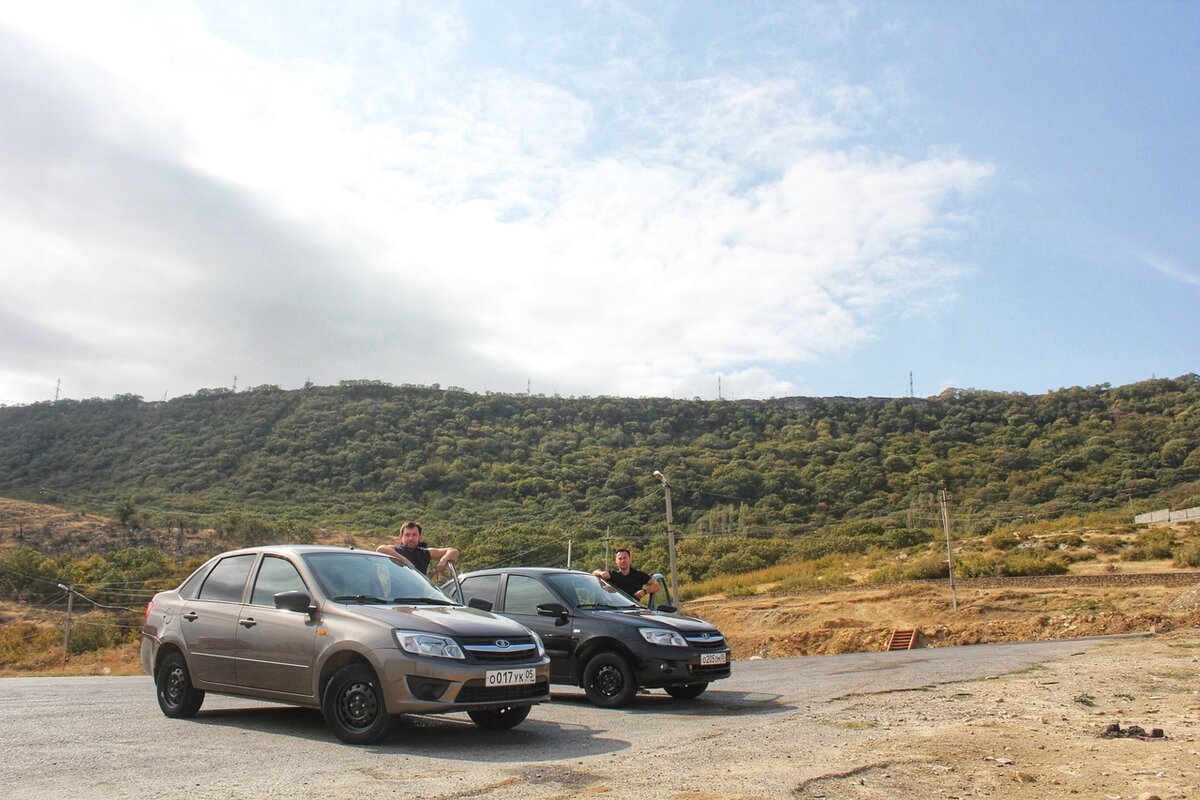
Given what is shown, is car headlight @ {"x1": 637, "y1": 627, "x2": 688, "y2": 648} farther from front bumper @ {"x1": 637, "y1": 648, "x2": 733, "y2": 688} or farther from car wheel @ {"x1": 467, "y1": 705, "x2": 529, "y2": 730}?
car wheel @ {"x1": 467, "y1": 705, "x2": 529, "y2": 730}

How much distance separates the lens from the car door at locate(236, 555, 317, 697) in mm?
7594

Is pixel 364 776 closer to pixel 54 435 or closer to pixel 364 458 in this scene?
pixel 364 458

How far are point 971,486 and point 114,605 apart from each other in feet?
160

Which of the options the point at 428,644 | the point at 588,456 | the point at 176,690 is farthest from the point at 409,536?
the point at 588,456

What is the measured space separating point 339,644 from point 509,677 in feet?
4.44

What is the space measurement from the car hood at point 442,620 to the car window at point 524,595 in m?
2.90

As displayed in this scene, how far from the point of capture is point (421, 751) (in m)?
6.94

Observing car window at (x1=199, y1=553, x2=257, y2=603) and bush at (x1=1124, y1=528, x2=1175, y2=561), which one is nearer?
car window at (x1=199, y1=553, x2=257, y2=603)

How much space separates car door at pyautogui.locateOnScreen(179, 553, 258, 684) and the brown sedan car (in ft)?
0.04

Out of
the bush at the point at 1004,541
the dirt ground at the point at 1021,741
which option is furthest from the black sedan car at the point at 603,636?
the bush at the point at 1004,541

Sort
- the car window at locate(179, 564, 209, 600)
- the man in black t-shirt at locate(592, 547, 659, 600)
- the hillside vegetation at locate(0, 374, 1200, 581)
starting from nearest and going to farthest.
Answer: the car window at locate(179, 564, 209, 600)
the man in black t-shirt at locate(592, 547, 659, 600)
the hillside vegetation at locate(0, 374, 1200, 581)

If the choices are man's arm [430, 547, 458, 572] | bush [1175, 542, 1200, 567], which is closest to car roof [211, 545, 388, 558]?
man's arm [430, 547, 458, 572]

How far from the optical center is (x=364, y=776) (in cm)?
590

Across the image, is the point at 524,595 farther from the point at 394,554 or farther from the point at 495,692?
the point at 495,692
